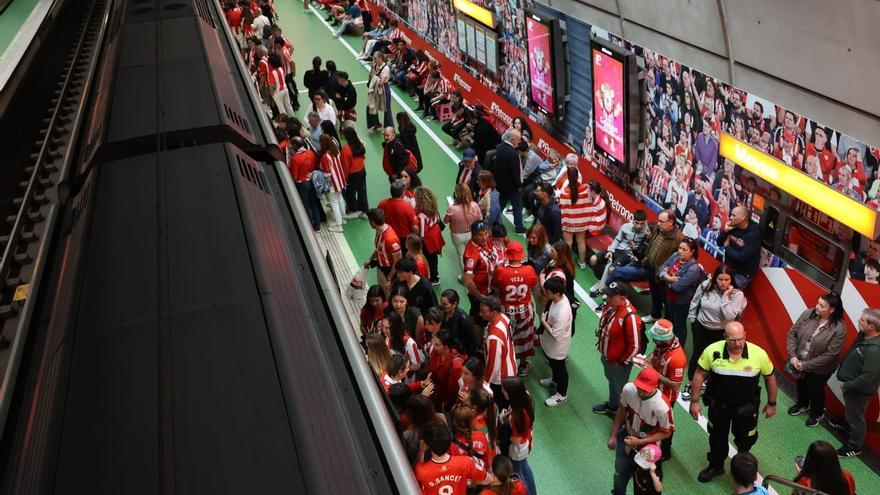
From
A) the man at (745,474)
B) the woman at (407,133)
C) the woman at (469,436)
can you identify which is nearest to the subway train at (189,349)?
the woman at (469,436)

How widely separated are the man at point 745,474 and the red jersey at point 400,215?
17.5 ft

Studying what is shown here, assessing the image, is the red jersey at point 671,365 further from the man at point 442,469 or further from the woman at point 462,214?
the woman at point 462,214

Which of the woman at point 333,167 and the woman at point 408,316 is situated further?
the woman at point 333,167

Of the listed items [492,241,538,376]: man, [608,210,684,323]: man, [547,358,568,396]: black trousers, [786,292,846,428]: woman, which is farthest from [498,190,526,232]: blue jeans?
[786,292,846,428]: woman

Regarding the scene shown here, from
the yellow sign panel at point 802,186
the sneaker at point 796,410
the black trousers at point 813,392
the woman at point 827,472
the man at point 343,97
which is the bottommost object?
the sneaker at point 796,410

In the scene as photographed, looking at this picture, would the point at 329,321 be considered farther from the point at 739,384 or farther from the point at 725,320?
the point at 725,320

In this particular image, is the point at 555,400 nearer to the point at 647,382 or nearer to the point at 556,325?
the point at 556,325

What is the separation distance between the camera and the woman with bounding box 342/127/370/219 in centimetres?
1157

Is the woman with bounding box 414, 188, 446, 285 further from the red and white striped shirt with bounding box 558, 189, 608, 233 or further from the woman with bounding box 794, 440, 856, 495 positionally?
the woman with bounding box 794, 440, 856, 495

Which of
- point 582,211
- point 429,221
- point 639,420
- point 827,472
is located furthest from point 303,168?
point 827,472

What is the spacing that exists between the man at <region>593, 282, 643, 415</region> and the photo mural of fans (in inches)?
81.6

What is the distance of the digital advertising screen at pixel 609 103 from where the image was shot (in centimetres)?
1013

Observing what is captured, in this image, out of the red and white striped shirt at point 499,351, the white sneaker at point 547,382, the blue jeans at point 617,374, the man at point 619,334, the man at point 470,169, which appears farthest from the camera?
the man at point 470,169

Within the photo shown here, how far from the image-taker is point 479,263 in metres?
8.35
